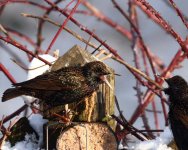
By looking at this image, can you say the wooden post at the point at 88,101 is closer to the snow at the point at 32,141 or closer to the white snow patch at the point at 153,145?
the snow at the point at 32,141

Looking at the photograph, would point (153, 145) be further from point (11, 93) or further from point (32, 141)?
point (11, 93)

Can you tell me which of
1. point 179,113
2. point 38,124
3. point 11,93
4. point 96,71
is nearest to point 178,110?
point 179,113

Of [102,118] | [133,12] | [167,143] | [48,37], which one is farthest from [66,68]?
[48,37]

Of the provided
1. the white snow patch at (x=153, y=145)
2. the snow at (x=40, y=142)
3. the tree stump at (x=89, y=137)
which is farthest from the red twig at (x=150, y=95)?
the white snow patch at (x=153, y=145)

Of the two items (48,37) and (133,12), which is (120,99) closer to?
(48,37)

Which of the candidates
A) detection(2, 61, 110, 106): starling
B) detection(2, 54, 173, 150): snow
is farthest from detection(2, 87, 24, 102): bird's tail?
detection(2, 54, 173, 150): snow
